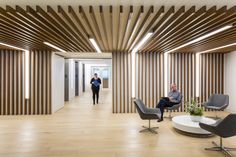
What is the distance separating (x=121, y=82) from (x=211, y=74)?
389 centimetres

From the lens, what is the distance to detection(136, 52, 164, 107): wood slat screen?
26.3ft

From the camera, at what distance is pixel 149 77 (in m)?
8.06

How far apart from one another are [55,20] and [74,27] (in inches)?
20.8

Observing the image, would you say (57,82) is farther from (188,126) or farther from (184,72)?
(188,126)

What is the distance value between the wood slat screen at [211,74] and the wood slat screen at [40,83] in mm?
6408

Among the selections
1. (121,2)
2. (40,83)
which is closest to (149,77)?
(40,83)

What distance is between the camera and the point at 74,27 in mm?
4027

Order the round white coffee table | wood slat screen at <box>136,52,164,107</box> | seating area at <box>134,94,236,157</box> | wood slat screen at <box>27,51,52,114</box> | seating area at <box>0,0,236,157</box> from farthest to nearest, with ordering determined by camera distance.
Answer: wood slat screen at <box>136,52,164,107</box>, wood slat screen at <box>27,51,52,114</box>, the round white coffee table, seating area at <box>134,94,236,157</box>, seating area at <box>0,0,236,157</box>

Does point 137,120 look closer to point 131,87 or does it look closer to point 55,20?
point 131,87

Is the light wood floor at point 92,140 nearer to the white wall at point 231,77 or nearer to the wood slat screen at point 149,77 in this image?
the wood slat screen at point 149,77

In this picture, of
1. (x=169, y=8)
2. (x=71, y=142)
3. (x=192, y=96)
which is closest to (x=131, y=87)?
(x=192, y=96)

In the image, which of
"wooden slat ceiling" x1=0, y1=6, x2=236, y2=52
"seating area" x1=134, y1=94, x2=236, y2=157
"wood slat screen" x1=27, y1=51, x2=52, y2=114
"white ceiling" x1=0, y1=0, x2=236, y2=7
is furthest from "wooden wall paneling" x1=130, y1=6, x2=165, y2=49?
"wood slat screen" x1=27, y1=51, x2=52, y2=114

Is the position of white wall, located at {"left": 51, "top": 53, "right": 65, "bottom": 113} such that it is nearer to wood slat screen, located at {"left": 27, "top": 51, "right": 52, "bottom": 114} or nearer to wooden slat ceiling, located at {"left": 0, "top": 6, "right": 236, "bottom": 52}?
wood slat screen, located at {"left": 27, "top": 51, "right": 52, "bottom": 114}

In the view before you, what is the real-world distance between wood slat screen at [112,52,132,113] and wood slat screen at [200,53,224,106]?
3.13 meters
